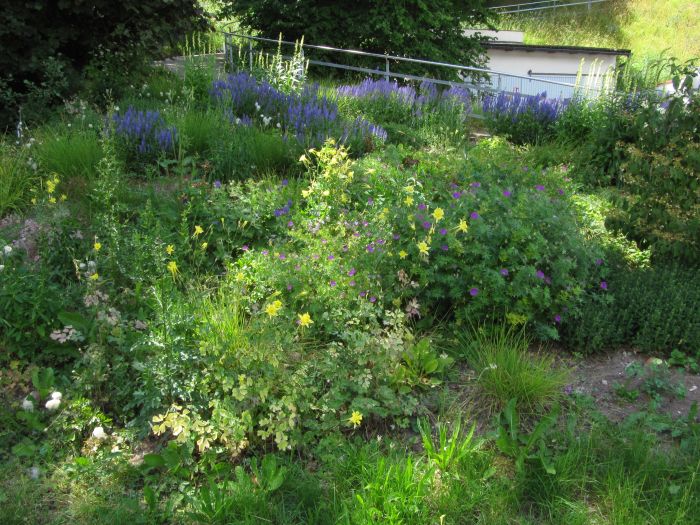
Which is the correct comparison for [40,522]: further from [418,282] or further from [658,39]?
[658,39]

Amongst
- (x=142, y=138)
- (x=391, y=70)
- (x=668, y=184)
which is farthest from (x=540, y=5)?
(x=668, y=184)

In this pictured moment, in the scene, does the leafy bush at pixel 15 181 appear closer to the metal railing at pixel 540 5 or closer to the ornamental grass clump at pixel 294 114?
the ornamental grass clump at pixel 294 114

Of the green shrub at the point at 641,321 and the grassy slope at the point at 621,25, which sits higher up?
the grassy slope at the point at 621,25

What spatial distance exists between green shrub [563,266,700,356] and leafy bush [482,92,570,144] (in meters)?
4.76

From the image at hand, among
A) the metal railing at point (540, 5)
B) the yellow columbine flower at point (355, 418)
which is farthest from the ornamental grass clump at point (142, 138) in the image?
the metal railing at point (540, 5)

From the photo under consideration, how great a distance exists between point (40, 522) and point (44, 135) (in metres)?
4.44

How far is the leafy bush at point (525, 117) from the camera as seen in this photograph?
870 centimetres

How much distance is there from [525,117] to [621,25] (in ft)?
84.8

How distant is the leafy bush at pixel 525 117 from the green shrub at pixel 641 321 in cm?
476

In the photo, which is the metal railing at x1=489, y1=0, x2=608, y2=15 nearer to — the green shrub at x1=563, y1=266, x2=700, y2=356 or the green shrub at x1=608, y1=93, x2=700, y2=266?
the green shrub at x1=608, y1=93, x2=700, y2=266

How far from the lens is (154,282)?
379 centimetres

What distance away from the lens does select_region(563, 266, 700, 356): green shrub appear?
3.93m

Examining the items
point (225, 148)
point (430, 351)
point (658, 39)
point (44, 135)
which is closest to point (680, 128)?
point (430, 351)

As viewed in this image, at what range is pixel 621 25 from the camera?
30.4 metres
